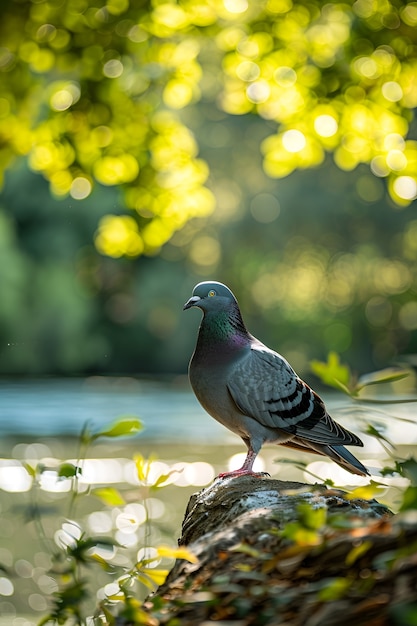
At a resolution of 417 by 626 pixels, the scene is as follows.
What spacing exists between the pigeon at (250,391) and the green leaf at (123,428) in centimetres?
110

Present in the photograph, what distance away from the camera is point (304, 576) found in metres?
1.19

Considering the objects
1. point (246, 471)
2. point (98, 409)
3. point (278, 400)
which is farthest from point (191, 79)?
point (98, 409)

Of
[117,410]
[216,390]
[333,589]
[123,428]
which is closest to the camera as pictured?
[333,589]

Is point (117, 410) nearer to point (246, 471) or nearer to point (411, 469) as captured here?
point (246, 471)

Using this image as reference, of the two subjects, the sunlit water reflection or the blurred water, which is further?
the blurred water

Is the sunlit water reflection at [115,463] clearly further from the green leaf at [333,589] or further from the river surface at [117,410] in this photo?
the green leaf at [333,589]

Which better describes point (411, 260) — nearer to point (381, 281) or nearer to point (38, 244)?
point (381, 281)

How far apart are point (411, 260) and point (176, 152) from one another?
19131 millimetres

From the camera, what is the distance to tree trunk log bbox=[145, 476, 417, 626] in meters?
0.94

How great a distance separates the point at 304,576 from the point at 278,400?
5.05 feet

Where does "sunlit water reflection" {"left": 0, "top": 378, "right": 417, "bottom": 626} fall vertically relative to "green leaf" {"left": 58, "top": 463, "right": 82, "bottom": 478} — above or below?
below

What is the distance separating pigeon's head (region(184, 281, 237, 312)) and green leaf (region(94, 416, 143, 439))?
3.79ft

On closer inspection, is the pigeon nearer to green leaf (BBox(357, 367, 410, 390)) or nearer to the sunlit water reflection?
the sunlit water reflection

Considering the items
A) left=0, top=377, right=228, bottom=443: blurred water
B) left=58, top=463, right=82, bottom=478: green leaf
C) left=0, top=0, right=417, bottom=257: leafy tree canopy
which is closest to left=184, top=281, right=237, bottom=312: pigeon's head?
left=58, top=463, right=82, bottom=478: green leaf
